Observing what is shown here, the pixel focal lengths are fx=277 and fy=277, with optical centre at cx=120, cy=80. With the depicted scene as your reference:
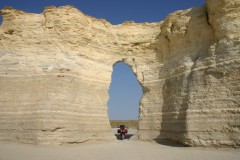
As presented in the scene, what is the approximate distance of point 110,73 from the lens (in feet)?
55.3

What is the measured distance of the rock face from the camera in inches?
453

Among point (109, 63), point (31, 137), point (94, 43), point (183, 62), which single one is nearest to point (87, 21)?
point (94, 43)

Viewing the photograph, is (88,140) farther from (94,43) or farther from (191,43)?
(191,43)

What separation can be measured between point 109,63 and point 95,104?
118 inches

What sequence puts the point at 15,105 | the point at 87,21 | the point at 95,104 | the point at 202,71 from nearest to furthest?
the point at 202,71 → the point at 15,105 → the point at 95,104 → the point at 87,21

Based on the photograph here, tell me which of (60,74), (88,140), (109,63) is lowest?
(88,140)

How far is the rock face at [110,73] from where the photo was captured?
37.8ft

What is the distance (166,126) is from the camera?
14383mm

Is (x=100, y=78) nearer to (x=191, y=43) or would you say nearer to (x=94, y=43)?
(x=94, y=43)

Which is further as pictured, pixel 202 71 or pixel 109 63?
pixel 109 63

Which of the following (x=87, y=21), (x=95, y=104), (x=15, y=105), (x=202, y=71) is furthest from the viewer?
(x=87, y=21)

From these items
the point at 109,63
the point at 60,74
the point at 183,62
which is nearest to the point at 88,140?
the point at 60,74

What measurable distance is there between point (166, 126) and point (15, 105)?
7735 millimetres

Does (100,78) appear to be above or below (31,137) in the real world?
above
